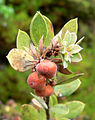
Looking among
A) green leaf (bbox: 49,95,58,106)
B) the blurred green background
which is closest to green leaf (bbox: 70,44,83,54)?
green leaf (bbox: 49,95,58,106)

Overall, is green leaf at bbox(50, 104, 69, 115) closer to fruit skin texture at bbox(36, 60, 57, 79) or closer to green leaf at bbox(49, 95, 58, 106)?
green leaf at bbox(49, 95, 58, 106)

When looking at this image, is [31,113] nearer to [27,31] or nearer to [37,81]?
[37,81]

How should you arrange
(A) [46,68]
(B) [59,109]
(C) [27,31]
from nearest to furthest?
(A) [46,68]
(B) [59,109]
(C) [27,31]

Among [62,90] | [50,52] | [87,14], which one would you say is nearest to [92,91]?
[62,90]

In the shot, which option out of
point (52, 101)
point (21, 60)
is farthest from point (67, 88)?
point (21, 60)

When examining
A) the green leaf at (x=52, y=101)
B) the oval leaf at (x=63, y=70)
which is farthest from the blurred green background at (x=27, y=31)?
the oval leaf at (x=63, y=70)

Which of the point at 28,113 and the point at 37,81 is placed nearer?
the point at 37,81

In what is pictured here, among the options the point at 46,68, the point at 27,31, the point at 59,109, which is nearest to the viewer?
the point at 46,68
